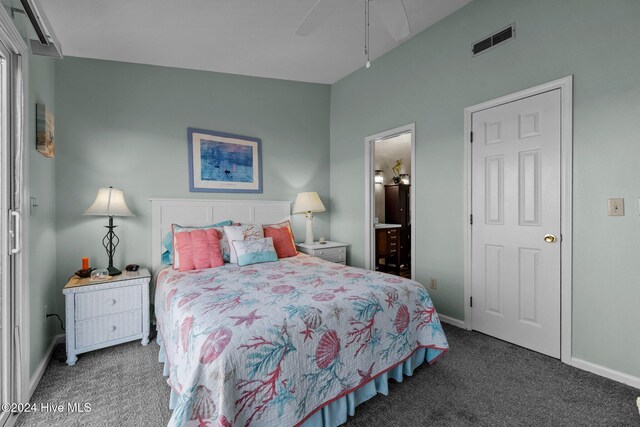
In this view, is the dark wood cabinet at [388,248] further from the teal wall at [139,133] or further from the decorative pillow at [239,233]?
the decorative pillow at [239,233]

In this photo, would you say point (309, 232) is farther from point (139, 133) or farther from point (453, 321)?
point (139, 133)

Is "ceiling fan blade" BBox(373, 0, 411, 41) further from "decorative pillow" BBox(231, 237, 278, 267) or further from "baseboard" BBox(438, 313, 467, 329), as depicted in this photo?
"baseboard" BBox(438, 313, 467, 329)

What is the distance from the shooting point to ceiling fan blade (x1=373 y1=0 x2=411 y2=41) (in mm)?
1941

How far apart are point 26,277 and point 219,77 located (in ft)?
8.93

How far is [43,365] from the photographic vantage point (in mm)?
2281

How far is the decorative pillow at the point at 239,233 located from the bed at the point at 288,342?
0.47m

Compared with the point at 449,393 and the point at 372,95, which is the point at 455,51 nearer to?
the point at 372,95

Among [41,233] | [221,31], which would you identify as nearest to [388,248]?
[221,31]

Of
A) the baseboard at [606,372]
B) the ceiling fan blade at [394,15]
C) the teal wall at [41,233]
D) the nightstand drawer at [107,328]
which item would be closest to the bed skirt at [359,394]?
the nightstand drawer at [107,328]

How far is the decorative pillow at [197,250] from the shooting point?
9.14ft

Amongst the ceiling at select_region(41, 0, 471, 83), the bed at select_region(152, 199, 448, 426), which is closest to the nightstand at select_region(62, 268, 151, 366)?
the bed at select_region(152, 199, 448, 426)

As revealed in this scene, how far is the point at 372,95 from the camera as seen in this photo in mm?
3855

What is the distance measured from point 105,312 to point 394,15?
3089 millimetres

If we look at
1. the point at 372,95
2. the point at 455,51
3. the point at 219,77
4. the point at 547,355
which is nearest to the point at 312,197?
the point at 372,95
